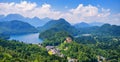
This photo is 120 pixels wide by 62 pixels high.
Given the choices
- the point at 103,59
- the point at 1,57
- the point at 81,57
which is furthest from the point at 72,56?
the point at 1,57

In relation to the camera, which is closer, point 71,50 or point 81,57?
point 81,57

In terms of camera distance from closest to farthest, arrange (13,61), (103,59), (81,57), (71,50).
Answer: (13,61) < (81,57) < (103,59) < (71,50)

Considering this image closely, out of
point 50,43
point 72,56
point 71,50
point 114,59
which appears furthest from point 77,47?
point 50,43

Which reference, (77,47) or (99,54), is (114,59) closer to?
(99,54)

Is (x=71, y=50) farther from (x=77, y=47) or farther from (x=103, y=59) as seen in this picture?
(x=103, y=59)

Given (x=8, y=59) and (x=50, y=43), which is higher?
(x=50, y=43)

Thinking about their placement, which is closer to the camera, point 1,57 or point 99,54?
point 1,57

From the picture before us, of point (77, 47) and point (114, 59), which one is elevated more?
point (77, 47)

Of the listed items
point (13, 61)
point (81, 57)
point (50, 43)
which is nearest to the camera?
point (13, 61)

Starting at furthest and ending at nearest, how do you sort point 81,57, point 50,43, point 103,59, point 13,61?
point 50,43
point 103,59
point 81,57
point 13,61
